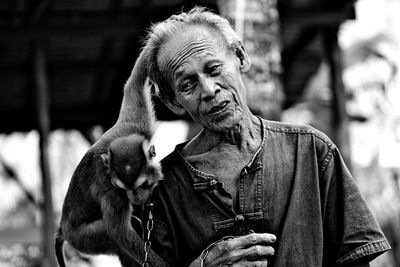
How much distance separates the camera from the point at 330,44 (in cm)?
1163

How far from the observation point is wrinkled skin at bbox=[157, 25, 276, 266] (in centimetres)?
283

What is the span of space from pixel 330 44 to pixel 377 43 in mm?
4248

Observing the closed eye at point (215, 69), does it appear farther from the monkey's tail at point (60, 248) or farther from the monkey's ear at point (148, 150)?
the monkey's tail at point (60, 248)

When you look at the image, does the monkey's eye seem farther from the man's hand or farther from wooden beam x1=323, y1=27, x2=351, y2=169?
wooden beam x1=323, y1=27, x2=351, y2=169

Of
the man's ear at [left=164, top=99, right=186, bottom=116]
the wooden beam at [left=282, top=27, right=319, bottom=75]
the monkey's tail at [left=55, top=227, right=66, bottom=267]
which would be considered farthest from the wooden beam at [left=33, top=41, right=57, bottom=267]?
the man's ear at [left=164, top=99, right=186, bottom=116]

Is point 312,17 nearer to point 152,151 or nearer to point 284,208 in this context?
point 152,151

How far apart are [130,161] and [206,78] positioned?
1206 mm

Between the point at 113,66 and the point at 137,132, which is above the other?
the point at 113,66

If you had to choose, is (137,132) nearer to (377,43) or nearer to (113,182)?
(113,182)

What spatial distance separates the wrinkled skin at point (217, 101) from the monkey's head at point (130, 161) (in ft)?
2.96

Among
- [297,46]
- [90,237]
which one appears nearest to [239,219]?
[90,237]

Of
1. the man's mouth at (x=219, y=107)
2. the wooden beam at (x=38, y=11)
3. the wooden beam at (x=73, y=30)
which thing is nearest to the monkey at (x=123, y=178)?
the man's mouth at (x=219, y=107)

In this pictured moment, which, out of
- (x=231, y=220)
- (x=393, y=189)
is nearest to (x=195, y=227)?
(x=231, y=220)

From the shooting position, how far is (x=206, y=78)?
2.92 meters
